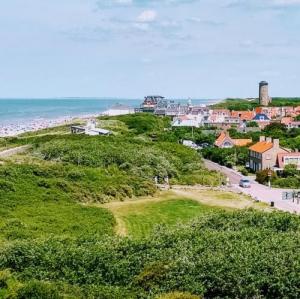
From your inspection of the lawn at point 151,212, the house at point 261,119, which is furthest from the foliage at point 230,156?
the house at point 261,119

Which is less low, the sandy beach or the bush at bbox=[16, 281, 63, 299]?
the bush at bbox=[16, 281, 63, 299]

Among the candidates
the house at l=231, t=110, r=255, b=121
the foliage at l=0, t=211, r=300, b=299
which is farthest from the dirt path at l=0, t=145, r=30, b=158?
the house at l=231, t=110, r=255, b=121

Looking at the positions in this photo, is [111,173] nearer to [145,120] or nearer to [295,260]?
[295,260]

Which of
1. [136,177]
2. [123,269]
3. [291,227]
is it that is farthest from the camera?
[136,177]

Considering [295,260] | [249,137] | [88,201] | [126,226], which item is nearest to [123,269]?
[295,260]

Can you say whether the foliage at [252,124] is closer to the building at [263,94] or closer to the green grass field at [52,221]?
the building at [263,94]

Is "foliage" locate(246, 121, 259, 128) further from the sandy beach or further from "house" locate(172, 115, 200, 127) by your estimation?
the sandy beach

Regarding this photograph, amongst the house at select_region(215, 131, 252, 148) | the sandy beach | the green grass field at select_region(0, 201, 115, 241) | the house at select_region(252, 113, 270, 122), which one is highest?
the house at select_region(252, 113, 270, 122)

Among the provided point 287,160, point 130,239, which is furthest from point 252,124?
point 130,239

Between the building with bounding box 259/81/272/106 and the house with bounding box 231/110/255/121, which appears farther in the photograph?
the building with bounding box 259/81/272/106

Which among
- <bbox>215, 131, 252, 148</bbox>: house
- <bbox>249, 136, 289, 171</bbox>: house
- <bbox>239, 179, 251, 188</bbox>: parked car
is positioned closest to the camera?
<bbox>239, 179, 251, 188</bbox>: parked car

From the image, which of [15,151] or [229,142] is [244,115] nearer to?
[229,142]
